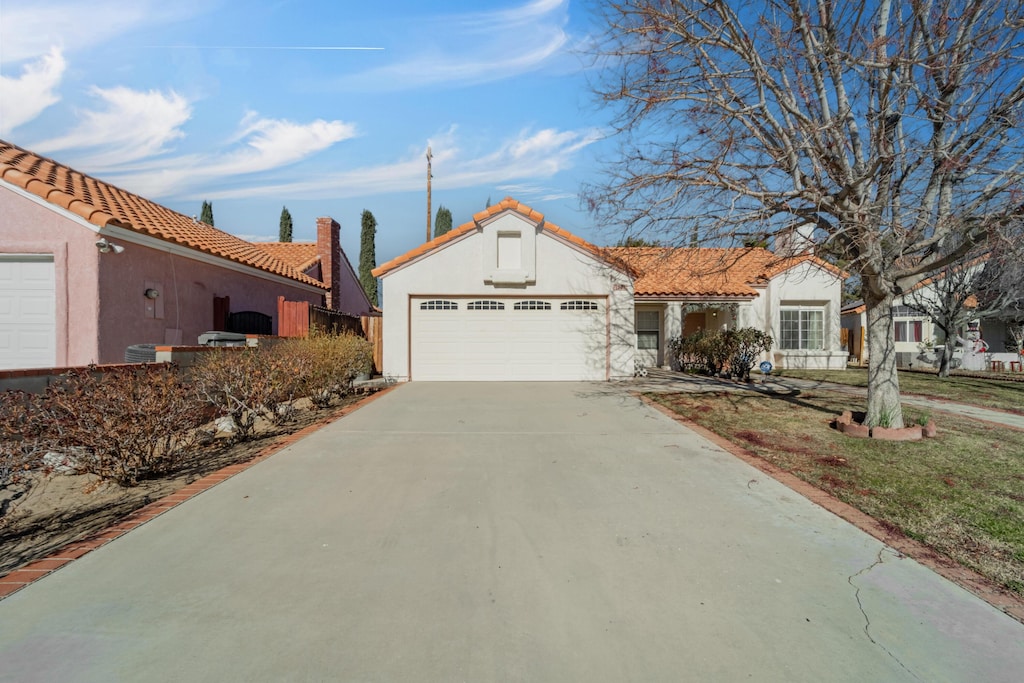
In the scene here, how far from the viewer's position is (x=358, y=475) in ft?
19.1

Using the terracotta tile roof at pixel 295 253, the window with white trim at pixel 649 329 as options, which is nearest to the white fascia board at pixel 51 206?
the terracotta tile roof at pixel 295 253

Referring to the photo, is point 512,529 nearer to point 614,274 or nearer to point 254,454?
point 254,454

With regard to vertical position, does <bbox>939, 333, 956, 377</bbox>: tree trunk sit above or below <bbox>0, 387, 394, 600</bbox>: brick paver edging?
above

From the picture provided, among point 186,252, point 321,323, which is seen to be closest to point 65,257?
point 186,252

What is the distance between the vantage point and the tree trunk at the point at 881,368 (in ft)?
26.1

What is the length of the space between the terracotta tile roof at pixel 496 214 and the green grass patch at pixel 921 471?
236 inches

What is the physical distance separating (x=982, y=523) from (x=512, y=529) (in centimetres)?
396

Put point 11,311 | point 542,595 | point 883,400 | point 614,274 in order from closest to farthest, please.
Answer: point 542,595 < point 883,400 < point 11,311 < point 614,274

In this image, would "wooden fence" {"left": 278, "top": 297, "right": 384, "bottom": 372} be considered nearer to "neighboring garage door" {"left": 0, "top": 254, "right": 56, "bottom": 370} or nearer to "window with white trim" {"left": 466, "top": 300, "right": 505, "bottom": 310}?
"window with white trim" {"left": 466, "top": 300, "right": 505, "bottom": 310}

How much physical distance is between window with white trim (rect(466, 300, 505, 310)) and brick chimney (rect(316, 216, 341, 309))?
7971 millimetres

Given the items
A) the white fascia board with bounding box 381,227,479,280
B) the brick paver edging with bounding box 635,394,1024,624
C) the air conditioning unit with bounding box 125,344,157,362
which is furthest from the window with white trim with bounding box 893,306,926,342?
the air conditioning unit with bounding box 125,344,157,362

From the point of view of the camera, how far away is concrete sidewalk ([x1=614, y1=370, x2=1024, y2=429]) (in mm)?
10172

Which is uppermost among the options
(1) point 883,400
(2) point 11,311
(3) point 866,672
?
(2) point 11,311

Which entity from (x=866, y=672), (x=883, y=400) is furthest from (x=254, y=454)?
(x=883, y=400)
